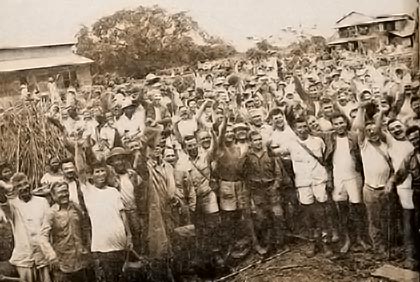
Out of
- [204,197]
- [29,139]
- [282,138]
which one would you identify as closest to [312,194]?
[282,138]

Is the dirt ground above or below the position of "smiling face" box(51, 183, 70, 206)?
below

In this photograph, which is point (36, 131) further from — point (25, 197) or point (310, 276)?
point (310, 276)

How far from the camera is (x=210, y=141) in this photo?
1516mm

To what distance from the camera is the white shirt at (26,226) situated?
1.49 metres

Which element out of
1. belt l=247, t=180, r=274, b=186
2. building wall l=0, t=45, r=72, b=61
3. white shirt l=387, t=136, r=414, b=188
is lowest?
belt l=247, t=180, r=274, b=186

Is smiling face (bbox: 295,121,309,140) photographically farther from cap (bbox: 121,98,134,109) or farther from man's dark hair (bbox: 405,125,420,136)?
cap (bbox: 121,98,134,109)

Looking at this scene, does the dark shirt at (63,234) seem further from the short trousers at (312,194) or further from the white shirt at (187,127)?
the short trousers at (312,194)

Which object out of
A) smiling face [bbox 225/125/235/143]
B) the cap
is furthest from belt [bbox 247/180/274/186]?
the cap

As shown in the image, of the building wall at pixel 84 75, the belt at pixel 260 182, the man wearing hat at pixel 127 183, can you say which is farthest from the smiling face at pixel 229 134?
the building wall at pixel 84 75

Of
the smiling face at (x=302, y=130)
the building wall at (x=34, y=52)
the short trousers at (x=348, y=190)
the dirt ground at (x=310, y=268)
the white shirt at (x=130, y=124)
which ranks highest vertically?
the building wall at (x=34, y=52)

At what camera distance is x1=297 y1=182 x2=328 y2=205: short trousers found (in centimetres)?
153

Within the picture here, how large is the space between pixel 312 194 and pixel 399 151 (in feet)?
0.72

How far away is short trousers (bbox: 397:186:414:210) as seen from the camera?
1.53 metres

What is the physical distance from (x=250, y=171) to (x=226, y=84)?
0.21 meters
